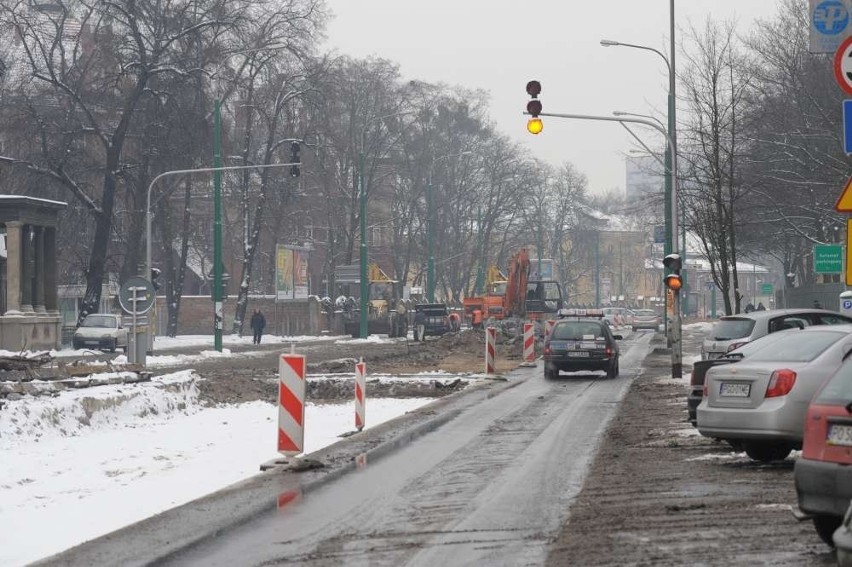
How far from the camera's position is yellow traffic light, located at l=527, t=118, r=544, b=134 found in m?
27.8

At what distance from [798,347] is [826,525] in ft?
18.1

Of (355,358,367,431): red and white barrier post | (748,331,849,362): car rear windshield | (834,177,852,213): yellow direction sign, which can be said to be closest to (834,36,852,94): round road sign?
(834,177,852,213): yellow direction sign

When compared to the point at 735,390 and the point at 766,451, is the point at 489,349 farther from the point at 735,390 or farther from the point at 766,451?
the point at 735,390

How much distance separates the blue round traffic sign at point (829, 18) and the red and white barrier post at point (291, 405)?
6302 mm

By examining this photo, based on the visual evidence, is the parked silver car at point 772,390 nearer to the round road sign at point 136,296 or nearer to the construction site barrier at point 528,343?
the round road sign at point 136,296

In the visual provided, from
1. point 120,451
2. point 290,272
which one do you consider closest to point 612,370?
point 120,451

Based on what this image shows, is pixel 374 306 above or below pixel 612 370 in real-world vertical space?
above

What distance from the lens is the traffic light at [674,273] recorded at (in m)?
28.8

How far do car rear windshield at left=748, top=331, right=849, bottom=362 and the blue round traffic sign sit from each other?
301cm

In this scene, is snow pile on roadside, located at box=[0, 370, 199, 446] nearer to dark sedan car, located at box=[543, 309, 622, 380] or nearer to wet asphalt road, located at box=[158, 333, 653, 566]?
wet asphalt road, located at box=[158, 333, 653, 566]

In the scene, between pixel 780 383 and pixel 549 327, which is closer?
pixel 780 383

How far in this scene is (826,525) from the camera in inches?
344

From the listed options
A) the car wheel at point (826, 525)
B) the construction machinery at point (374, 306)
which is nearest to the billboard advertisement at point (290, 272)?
the construction machinery at point (374, 306)

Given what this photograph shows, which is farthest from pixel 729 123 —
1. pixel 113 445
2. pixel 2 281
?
pixel 2 281
